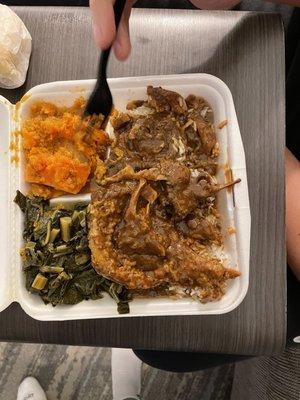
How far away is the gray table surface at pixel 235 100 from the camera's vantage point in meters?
1.57

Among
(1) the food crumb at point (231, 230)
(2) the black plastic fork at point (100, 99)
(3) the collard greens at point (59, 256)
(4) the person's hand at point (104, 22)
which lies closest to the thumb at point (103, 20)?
(4) the person's hand at point (104, 22)

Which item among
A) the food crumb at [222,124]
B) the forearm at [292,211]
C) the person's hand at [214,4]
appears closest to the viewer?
the food crumb at [222,124]

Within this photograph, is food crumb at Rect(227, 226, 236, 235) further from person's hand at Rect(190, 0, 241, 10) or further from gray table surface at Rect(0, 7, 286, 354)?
person's hand at Rect(190, 0, 241, 10)

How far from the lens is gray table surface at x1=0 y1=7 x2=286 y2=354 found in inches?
61.7

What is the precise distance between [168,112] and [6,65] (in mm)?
560

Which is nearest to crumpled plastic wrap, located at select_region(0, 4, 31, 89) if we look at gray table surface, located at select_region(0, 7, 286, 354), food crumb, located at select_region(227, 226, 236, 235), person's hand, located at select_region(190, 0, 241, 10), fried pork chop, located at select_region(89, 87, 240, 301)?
gray table surface, located at select_region(0, 7, 286, 354)

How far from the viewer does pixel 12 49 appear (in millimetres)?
1571

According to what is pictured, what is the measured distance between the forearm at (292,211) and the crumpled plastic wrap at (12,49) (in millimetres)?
976

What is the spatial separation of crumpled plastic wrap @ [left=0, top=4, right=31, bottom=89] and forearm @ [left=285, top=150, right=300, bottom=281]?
3.20 ft

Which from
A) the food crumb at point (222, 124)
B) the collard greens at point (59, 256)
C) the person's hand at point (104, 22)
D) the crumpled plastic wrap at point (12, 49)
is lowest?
the collard greens at point (59, 256)

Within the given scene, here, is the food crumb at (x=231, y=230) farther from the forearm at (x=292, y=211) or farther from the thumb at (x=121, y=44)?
the thumb at (x=121, y=44)

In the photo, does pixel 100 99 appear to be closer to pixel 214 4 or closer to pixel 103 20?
pixel 103 20

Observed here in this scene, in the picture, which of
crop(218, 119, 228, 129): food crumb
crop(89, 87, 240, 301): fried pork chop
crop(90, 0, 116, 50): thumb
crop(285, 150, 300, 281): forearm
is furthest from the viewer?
crop(285, 150, 300, 281): forearm

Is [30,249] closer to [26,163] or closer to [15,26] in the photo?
[26,163]
